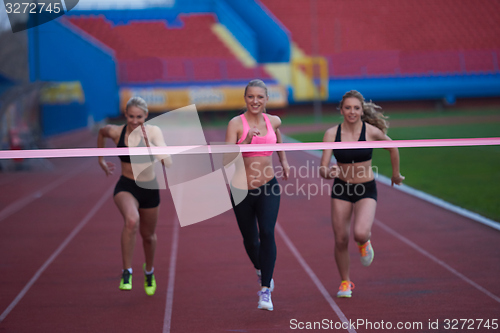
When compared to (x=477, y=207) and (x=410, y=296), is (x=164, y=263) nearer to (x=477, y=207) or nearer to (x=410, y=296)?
(x=410, y=296)

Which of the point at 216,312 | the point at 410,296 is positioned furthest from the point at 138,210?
the point at 410,296

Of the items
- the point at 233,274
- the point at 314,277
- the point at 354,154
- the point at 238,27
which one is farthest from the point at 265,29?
the point at 354,154

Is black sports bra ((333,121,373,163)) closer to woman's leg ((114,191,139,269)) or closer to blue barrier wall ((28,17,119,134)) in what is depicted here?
woman's leg ((114,191,139,269))

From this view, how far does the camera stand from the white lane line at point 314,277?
5.19 meters

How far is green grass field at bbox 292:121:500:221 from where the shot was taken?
1094 centimetres

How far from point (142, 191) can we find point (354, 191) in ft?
6.35

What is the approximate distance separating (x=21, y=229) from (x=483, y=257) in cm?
657

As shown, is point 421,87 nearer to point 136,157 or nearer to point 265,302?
point 136,157

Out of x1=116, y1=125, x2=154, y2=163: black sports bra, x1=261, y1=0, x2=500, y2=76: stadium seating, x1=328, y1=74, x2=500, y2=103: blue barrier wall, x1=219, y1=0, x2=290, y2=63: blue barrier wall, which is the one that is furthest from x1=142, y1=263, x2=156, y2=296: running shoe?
x1=261, y1=0, x2=500, y2=76: stadium seating

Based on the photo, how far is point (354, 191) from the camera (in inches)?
221

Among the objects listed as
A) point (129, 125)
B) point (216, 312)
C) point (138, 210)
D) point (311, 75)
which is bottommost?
point (216, 312)

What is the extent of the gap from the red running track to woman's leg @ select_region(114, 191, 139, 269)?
0.52 m

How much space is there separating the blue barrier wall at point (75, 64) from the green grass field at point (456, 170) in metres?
8.66

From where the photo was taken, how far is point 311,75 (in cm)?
3569
